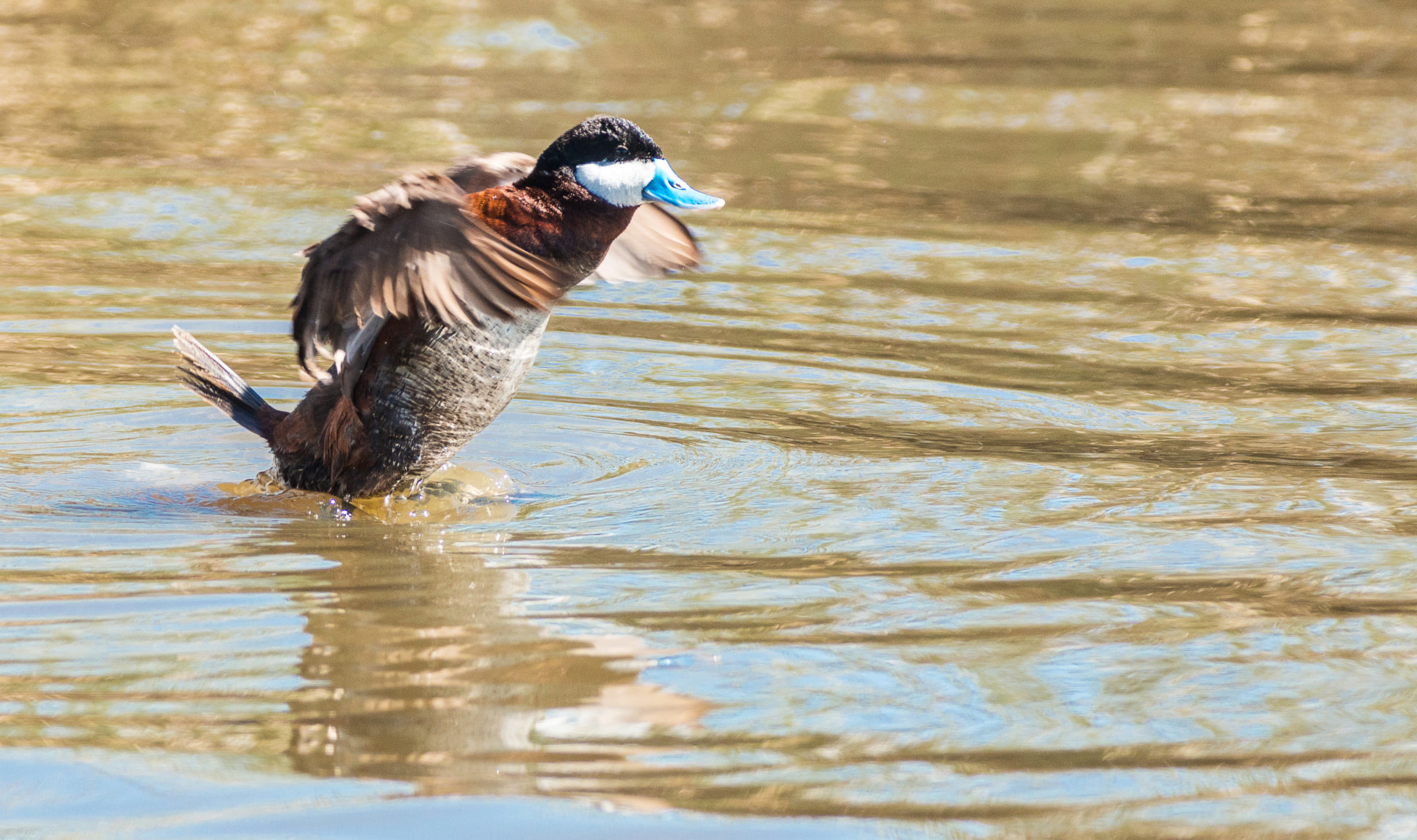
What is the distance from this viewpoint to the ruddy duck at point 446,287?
4117 mm

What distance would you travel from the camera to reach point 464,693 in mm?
3469

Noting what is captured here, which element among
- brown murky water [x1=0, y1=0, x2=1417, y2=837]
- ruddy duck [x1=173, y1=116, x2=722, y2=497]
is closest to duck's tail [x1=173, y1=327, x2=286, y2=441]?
ruddy duck [x1=173, y1=116, x2=722, y2=497]

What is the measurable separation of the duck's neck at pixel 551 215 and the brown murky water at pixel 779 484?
78 cm

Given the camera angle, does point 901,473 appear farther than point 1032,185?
No

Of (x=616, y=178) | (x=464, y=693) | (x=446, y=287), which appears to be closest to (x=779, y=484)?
(x=616, y=178)

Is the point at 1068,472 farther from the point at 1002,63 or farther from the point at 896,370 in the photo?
the point at 1002,63

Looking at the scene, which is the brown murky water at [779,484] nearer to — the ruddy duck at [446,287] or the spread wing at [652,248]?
the ruddy duck at [446,287]

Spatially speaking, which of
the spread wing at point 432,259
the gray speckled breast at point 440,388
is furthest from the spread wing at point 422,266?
the gray speckled breast at point 440,388

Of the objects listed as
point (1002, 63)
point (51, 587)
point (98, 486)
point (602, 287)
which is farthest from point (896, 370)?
point (1002, 63)

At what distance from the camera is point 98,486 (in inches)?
203

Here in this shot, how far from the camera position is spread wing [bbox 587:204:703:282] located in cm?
510

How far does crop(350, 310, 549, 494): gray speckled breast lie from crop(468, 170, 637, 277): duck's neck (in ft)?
0.63

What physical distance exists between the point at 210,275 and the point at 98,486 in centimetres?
262

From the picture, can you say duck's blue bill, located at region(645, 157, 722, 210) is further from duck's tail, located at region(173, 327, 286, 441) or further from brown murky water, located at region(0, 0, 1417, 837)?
duck's tail, located at region(173, 327, 286, 441)
